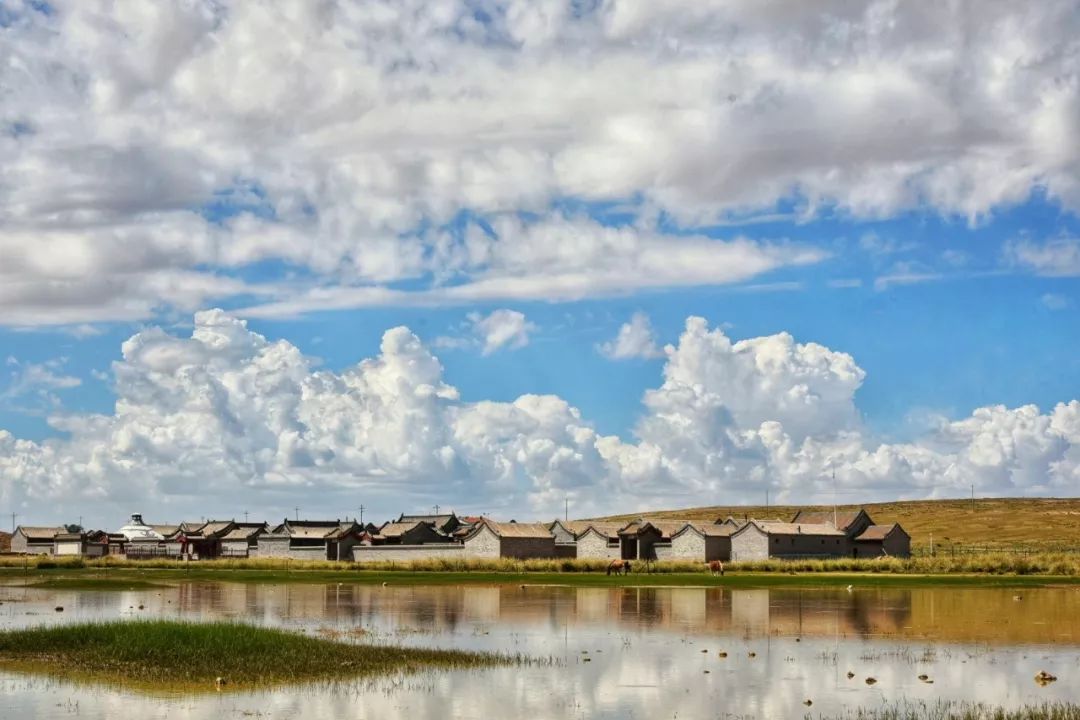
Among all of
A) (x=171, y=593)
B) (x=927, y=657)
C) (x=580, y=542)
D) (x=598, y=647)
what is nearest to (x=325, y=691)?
(x=598, y=647)

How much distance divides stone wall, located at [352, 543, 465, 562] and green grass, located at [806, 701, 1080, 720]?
9954cm

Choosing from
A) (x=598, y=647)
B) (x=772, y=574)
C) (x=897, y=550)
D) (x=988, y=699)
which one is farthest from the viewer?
(x=897, y=550)

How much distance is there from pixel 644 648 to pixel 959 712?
15.2 metres

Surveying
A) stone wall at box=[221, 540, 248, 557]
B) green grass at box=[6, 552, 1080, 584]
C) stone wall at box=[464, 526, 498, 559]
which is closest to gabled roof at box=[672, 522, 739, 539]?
green grass at box=[6, 552, 1080, 584]

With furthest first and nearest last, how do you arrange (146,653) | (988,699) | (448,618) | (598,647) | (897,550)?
(897,550) < (448,618) < (598,647) < (146,653) < (988,699)

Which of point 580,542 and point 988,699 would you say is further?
point 580,542

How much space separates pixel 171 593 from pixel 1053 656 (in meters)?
56.5

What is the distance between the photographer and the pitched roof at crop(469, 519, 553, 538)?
131 meters

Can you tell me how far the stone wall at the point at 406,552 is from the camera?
131500 mm

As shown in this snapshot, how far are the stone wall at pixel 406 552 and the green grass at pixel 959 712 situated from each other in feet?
327

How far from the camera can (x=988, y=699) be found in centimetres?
3030

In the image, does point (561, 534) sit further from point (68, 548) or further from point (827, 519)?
point (68, 548)

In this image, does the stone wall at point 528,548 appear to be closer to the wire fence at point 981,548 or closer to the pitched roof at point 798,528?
the pitched roof at point 798,528

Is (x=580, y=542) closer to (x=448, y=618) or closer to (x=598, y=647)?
(x=448, y=618)
